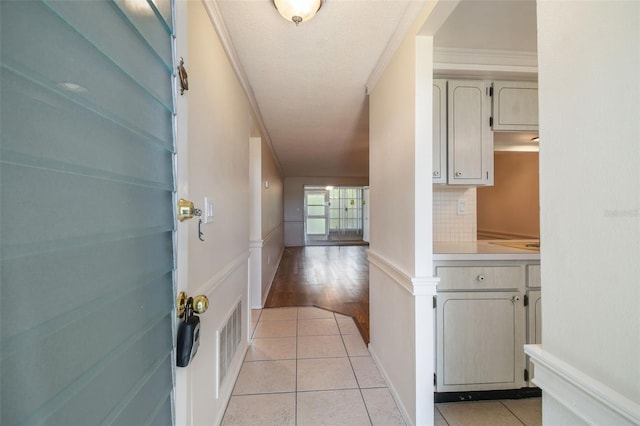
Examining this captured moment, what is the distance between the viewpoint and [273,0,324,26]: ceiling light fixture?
1279 millimetres

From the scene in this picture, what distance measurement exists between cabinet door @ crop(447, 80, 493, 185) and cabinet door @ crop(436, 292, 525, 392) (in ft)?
2.70

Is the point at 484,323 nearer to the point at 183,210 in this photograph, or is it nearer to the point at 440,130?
the point at 440,130

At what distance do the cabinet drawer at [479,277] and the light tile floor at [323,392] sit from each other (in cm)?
75

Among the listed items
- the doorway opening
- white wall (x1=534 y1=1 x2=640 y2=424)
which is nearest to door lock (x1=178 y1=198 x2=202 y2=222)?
white wall (x1=534 y1=1 x2=640 y2=424)

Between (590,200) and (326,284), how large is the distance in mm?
4150

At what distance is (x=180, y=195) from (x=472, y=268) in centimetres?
169

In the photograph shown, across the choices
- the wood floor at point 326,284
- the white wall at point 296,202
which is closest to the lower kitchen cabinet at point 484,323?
the wood floor at point 326,284

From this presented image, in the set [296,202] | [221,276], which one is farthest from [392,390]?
[296,202]

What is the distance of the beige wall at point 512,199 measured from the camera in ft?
10.7

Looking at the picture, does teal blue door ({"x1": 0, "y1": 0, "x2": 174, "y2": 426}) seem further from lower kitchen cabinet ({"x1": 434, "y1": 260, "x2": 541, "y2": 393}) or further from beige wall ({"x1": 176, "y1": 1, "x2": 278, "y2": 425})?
lower kitchen cabinet ({"x1": 434, "y1": 260, "x2": 541, "y2": 393})

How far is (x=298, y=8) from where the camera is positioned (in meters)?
1.29

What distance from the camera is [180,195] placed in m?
0.85

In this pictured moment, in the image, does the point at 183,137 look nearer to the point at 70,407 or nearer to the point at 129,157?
the point at 129,157

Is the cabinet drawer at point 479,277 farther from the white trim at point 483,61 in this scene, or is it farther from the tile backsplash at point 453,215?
the white trim at point 483,61
